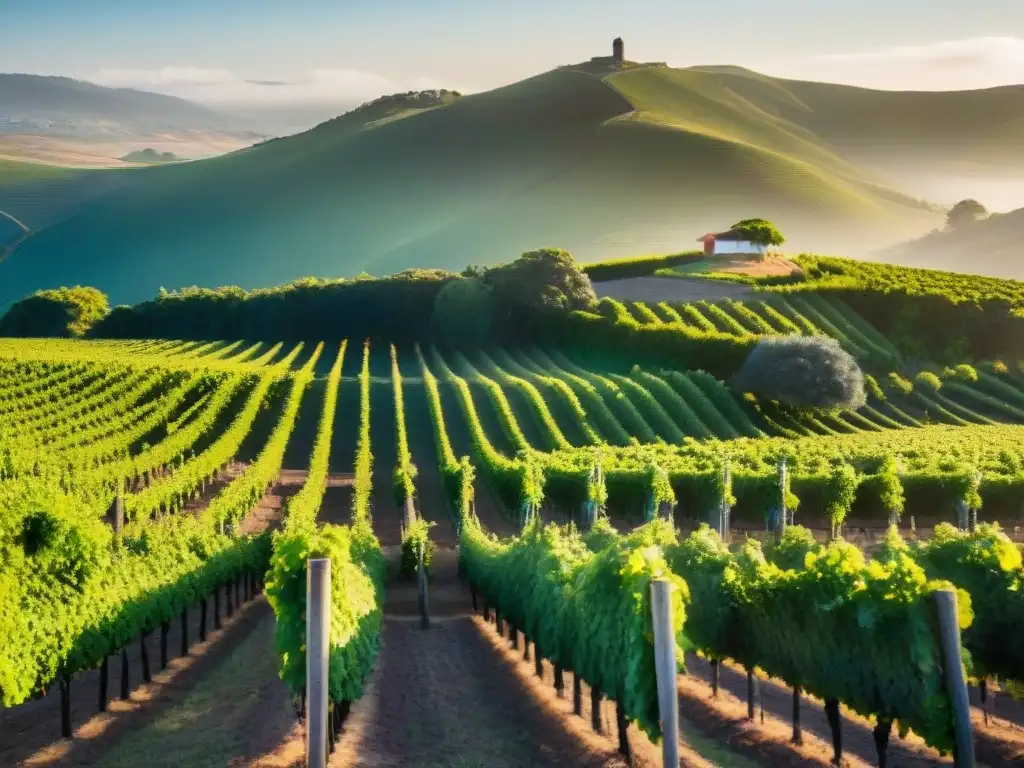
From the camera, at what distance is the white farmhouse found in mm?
96562

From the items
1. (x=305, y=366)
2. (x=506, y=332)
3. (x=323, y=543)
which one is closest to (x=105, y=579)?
(x=323, y=543)

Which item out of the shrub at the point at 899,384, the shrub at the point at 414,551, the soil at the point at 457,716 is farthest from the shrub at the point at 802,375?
the soil at the point at 457,716

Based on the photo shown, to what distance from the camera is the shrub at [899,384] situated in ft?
241

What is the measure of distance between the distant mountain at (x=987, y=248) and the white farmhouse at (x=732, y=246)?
290 ft

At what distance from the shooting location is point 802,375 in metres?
64.6

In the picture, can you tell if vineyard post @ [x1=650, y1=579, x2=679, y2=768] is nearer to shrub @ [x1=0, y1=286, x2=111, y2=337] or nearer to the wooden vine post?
the wooden vine post

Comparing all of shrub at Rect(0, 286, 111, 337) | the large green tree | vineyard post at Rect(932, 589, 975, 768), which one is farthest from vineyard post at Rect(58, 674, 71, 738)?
shrub at Rect(0, 286, 111, 337)

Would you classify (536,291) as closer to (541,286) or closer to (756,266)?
(541,286)

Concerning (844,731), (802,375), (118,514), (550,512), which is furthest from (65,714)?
(802,375)

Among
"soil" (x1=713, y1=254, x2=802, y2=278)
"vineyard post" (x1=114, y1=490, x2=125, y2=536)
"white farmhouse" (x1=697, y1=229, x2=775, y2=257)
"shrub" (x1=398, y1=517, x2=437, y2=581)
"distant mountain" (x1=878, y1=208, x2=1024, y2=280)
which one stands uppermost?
"distant mountain" (x1=878, y1=208, x2=1024, y2=280)

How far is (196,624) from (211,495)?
17.5 meters

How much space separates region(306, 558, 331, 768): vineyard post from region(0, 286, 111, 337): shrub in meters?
103

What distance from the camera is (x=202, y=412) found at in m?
57.2

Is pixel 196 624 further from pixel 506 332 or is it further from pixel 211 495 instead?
pixel 506 332
